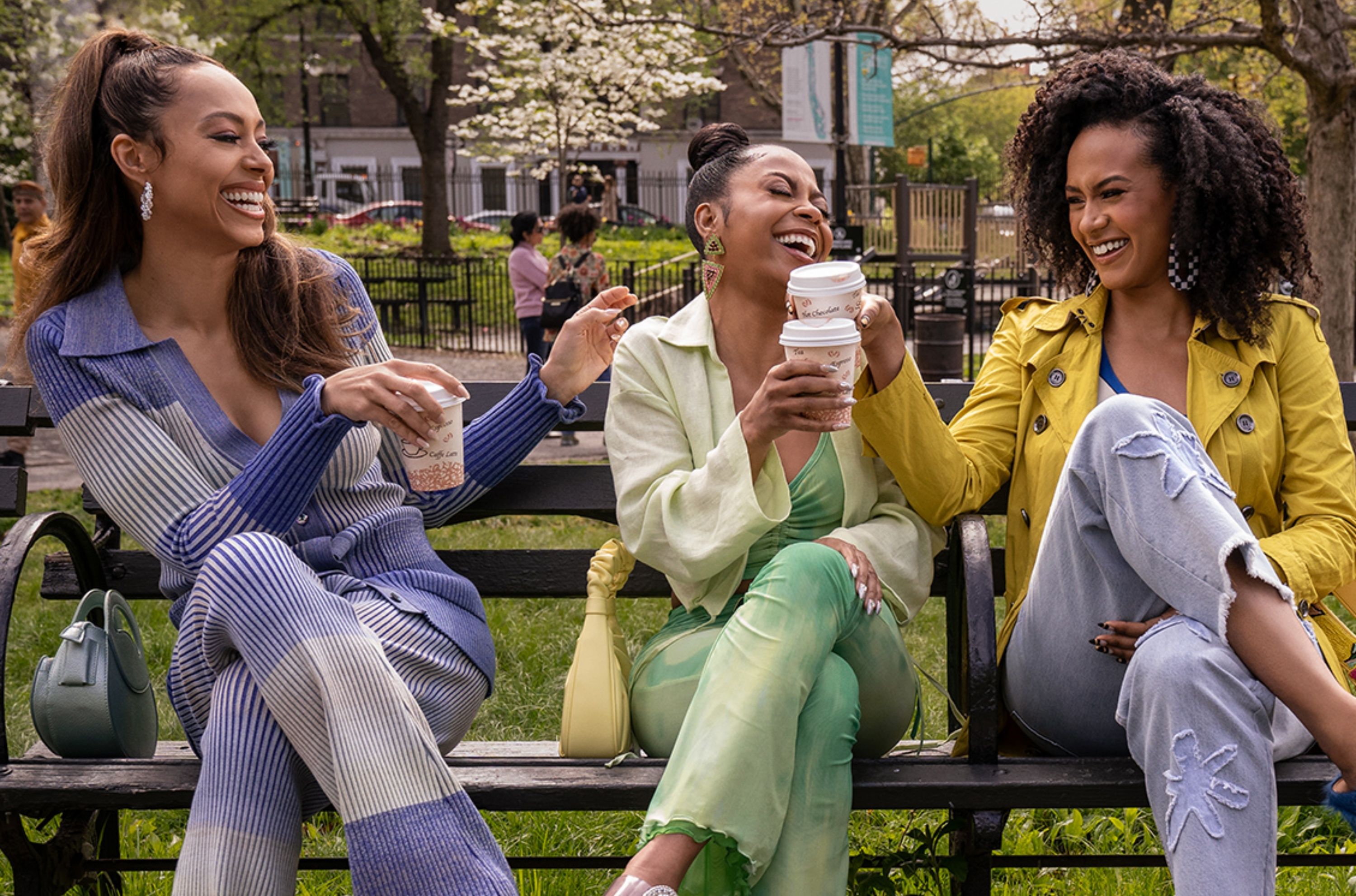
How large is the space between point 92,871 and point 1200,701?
2.26m

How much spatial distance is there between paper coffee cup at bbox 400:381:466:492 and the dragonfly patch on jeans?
1.33 m

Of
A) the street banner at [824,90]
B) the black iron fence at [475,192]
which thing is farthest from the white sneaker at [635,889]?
the black iron fence at [475,192]

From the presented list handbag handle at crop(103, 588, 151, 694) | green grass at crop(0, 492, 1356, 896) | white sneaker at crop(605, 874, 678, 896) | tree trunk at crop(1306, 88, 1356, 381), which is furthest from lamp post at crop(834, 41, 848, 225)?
white sneaker at crop(605, 874, 678, 896)

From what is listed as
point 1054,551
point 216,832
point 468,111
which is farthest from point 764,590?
point 468,111

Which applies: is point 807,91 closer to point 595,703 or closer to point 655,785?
point 595,703

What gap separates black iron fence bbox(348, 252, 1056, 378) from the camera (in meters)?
14.8

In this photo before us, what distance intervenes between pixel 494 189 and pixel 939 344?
131ft

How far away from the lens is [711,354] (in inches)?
109

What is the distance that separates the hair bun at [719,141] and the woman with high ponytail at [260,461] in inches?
14.0

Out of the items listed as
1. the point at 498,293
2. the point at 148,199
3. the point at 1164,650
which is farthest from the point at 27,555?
the point at 498,293

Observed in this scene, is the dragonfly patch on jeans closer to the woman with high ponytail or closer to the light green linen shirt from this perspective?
the light green linen shirt

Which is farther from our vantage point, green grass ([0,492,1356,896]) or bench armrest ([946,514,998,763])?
green grass ([0,492,1356,896])

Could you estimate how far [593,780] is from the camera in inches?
94.8

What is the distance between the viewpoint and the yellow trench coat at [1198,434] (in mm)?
2617
